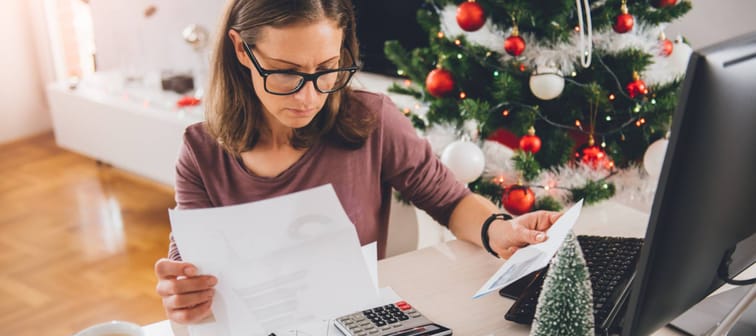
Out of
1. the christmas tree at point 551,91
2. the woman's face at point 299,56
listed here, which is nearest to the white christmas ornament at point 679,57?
the christmas tree at point 551,91

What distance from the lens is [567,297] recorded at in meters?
0.75

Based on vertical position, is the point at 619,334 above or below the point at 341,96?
below

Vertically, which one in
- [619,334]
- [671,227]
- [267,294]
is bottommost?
[619,334]

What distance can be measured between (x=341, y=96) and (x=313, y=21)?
25 centimetres

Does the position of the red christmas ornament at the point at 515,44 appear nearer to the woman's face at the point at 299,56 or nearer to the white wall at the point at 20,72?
the woman's face at the point at 299,56

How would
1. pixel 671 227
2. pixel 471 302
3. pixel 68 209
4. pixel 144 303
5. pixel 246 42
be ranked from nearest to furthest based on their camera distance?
pixel 671 227, pixel 471 302, pixel 246 42, pixel 144 303, pixel 68 209

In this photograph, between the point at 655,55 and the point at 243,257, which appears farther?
the point at 655,55

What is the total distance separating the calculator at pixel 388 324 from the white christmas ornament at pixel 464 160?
654 mm

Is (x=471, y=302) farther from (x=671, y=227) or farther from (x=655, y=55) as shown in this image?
(x=655, y=55)

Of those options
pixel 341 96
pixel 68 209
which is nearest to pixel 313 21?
pixel 341 96

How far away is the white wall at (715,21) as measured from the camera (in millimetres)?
1915

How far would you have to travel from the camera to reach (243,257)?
86 centimetres

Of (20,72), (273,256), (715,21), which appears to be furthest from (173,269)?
(20,72)

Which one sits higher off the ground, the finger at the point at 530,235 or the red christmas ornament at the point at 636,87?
the red christmas ornament at the point at 636,87
